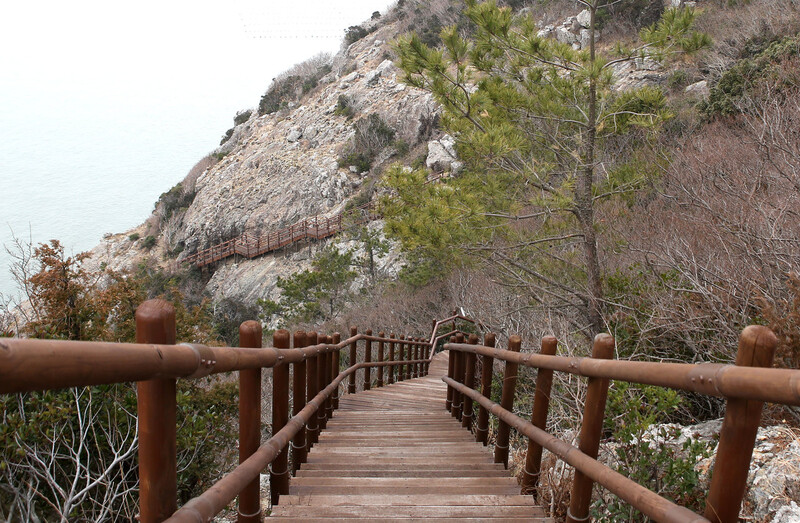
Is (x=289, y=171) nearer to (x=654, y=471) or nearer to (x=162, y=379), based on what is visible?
(x=654, y=471)

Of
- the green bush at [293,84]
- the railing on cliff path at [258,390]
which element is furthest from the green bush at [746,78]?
the green bush at [293,84]

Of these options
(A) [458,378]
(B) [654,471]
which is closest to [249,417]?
(B) [654,471]

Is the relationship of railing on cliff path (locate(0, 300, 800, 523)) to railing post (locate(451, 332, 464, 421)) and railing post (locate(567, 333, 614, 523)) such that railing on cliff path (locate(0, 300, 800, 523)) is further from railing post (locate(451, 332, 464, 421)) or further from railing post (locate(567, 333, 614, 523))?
railing post (locate(451, 332, 464, 421))

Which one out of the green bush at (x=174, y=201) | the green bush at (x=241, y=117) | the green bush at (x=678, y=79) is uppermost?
the green bush at (x=241, y=117)

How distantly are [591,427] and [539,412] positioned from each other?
2.10 feet

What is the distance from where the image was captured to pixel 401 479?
9.55 feet

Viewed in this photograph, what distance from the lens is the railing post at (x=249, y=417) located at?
1.94 meters

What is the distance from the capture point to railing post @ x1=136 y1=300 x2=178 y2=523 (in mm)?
1277

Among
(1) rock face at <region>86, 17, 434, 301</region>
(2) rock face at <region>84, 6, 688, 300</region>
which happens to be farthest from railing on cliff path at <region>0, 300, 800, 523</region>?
(1) rock face at <region>86, 17, 434, 301</region>

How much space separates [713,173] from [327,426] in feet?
28.9

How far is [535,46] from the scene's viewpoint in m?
7.02

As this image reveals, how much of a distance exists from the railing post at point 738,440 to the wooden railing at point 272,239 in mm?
29237

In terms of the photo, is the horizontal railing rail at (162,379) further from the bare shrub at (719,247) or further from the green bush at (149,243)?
the green bush at (149,243)

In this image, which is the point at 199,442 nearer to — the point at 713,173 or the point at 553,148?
the point at 553,148
